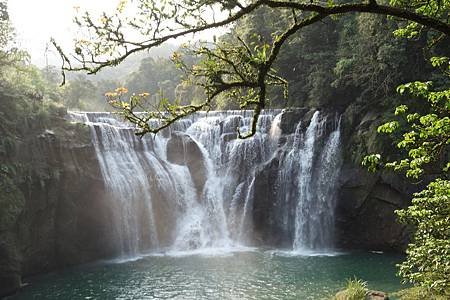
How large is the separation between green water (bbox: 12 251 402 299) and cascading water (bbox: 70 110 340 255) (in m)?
2.82

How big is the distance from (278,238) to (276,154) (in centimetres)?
504

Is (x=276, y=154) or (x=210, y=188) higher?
(x=276, y=154)

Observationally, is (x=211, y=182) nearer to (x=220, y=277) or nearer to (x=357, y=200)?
(x=357, y=200)

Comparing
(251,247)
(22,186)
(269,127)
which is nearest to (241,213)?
(251,247)

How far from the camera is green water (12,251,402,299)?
15219 millimetres

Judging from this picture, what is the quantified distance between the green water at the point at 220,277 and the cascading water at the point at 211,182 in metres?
2.82

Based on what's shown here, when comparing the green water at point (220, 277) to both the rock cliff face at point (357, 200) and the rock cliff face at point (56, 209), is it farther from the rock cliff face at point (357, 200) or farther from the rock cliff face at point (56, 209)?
the rock cliff face at point (357, 200)

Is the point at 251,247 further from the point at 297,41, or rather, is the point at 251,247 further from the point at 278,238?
the point at 297,41

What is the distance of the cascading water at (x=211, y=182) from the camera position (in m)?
23.1

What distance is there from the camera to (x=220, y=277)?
55.6 ft

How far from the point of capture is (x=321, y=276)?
16.8 metres

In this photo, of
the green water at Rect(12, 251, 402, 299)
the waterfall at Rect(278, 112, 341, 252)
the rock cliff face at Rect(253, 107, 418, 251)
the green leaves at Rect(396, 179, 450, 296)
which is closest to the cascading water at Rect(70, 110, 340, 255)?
the waterfall at Rect(278, 112, 341, 252)

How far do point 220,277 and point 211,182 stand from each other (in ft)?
32.3

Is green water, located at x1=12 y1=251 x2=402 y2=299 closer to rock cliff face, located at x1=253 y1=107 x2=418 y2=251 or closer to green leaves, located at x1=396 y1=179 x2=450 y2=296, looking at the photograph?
rock cliff face, located at x1=253 y1=107 x2=418 y2=251
